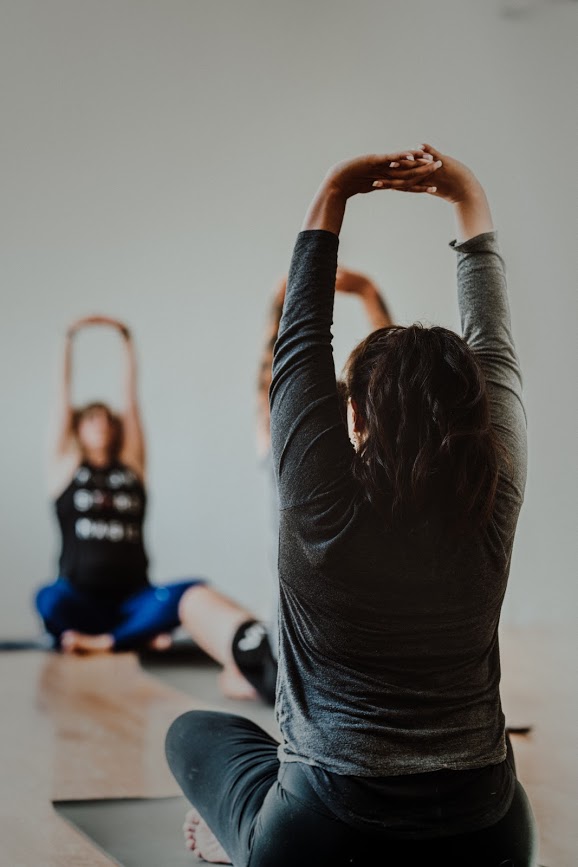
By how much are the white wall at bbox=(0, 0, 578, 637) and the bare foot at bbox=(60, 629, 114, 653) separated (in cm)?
75

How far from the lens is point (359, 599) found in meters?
1.03

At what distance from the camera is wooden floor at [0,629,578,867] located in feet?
5.19

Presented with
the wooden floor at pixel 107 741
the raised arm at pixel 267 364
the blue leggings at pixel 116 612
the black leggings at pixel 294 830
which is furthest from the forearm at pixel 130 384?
the black leggings at pixel 294 830

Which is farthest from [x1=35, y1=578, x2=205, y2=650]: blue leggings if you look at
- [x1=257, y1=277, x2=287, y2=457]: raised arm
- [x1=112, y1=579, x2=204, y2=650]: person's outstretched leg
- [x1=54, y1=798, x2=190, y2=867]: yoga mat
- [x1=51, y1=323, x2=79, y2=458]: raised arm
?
[x1=54, y1=798, x2=190, y2=867]: yoga mat

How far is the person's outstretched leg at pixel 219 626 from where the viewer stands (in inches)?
106

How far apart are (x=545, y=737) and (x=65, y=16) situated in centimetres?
351

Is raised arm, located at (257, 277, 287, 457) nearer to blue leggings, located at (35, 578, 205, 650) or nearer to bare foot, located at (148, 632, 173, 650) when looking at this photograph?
blue leggings, located at (35, 578, 205, 650)

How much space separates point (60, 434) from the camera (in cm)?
367

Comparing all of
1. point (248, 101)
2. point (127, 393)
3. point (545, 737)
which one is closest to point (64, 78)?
point (248, 101)

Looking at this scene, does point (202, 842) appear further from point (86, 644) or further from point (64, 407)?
point (64, 407)

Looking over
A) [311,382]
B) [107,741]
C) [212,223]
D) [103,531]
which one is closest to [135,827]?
[107,741]

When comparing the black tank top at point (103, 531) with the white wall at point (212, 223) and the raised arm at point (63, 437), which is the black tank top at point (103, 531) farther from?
the white wall at point (212, 223)

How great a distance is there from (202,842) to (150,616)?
6.22 ft

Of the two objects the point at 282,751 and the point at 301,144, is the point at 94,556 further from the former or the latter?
the point at 282,751
